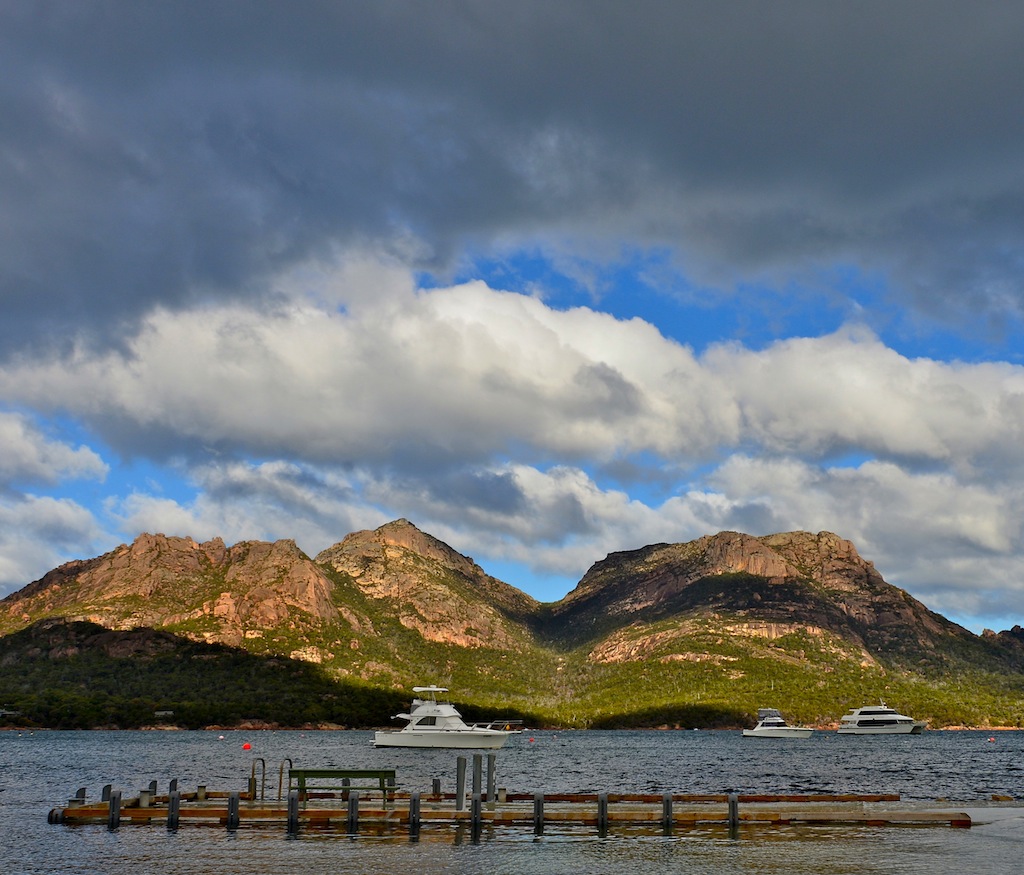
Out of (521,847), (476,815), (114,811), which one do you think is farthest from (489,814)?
(114,811)

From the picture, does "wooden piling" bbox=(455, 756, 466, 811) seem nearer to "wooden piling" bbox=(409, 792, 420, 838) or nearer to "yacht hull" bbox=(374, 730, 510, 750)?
"wooden piling" bbox=(409, 792, 420, 838)

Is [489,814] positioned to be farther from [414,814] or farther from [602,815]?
[602,815]

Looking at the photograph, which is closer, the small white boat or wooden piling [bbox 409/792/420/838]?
wooden piling [bbox 409/792/420/838]

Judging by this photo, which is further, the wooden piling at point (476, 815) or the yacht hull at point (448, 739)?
the yacht hull at point (448, 739)

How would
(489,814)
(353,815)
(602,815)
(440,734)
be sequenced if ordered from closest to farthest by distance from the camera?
(353,815) < (602,815) < (489,814) < (440,734)

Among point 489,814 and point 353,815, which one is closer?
point 353,815

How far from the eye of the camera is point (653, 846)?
45500mm

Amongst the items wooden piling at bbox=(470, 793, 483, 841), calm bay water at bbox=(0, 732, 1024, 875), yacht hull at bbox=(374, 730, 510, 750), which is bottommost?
yacht hull at bbox=(374, 730, 510, 750)

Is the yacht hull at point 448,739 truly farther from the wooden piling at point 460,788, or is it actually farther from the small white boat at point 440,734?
the wooden piling at point 460,788

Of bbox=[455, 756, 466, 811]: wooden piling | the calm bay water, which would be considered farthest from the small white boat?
bbox=[455, 756, 466, 811]: wooden piling

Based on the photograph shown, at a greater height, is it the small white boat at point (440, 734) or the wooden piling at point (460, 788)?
the wooden piling at point (460, 788)

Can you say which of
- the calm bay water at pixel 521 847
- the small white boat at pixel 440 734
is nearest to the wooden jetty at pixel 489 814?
the calm bay water at pixel 521 847

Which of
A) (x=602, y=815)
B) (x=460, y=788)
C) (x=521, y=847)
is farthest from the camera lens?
(x=460, y=788)

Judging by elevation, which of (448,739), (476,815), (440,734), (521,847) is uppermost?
(476,815)
